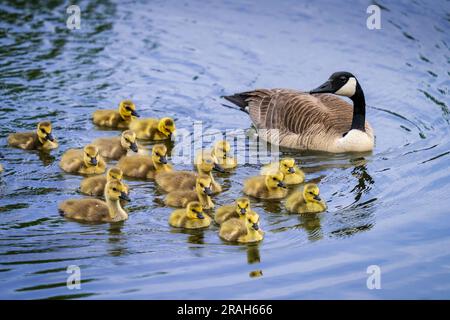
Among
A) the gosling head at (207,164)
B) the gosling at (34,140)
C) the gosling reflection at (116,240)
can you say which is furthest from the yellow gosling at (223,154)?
the gosling at (34,140)

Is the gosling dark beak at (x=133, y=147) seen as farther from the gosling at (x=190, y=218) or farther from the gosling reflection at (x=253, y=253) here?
the gosling reflection at (x=253, y=253)

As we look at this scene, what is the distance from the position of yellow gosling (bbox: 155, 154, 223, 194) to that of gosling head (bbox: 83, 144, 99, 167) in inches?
29.4

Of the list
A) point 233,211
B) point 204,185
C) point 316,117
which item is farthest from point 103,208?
point 316,117

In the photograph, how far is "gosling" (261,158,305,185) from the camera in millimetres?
11195

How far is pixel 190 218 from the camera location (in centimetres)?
994

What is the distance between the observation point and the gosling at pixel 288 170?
36.7 feet

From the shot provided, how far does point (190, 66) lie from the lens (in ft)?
50.4

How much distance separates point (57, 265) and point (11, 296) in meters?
0.64

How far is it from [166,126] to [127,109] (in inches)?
28.6

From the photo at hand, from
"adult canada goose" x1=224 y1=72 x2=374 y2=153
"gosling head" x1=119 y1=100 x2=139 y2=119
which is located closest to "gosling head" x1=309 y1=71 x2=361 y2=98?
"adult canada goose" x1=224 y1=72 x2=374 y2=153

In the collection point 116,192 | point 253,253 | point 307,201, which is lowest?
point 253,253

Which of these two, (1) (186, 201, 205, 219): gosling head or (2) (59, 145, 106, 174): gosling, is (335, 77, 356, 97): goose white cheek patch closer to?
(2) (59, 145, 106, 174): gosling

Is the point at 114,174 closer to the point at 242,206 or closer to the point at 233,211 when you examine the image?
the point at 233,211
